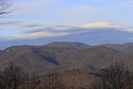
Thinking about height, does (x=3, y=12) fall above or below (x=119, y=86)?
above

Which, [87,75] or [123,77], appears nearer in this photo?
[123,77]

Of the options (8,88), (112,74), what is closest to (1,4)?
(112,74)

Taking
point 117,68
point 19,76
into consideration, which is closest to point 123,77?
point 117,68

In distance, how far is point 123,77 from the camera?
33312 mm

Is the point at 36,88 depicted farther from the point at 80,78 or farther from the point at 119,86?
the point at 80,78

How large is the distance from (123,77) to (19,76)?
686 inches

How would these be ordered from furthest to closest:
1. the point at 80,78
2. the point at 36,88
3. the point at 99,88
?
the point at 80,78 → the point at 36,88 → the point at 99,88

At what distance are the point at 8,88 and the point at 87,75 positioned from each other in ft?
473

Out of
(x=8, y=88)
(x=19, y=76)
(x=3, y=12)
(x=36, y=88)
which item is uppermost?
(x=3, y=12)

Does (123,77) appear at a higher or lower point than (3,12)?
lower

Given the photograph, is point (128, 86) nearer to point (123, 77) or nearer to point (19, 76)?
point (123, 77)

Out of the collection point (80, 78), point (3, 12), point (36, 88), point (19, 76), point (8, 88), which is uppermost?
point (3, 12)

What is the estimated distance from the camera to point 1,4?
16156 millimetres

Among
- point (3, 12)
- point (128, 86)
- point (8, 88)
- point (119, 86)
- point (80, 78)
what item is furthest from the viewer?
point (80, 78)
